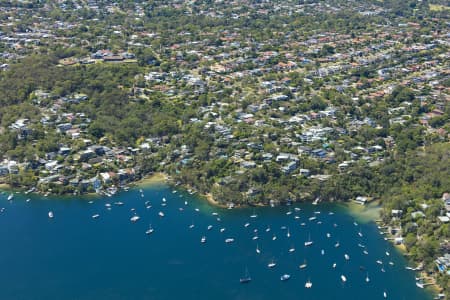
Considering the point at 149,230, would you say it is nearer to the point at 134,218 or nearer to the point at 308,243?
the point at 134,218

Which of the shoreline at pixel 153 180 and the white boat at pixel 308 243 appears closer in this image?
the white boat at pixel 308 243

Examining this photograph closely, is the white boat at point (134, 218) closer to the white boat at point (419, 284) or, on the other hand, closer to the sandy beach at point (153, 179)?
the sandy beach at point (153, 179)

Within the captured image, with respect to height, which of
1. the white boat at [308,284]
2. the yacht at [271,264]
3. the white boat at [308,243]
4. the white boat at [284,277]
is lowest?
the white boat at [308,284]

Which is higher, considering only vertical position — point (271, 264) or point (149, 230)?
point (271, 264)

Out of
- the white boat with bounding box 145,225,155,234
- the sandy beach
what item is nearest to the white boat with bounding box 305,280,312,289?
the white boat with bounding box 145,225,155,234

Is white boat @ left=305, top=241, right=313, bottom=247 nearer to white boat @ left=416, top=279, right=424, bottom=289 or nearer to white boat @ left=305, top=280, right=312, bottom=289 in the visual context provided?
white boat @ left=305, top=280, right=312, bottom=289

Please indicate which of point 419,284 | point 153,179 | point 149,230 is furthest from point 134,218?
point 419,284

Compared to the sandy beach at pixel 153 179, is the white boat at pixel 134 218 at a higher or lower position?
higher

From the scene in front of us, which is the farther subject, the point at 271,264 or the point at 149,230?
the point at 149,230

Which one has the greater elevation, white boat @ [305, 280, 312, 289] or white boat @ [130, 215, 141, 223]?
white boat @ [130, 215, 141, 223]

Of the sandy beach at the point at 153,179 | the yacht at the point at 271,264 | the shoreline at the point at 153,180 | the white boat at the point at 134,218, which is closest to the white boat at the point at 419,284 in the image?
the yacht at the point at 271,264

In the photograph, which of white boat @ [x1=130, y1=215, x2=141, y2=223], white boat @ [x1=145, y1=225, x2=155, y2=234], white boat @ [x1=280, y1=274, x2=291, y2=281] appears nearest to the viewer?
white boat @ [x1=280, y1=274, x2=291, y2=281]

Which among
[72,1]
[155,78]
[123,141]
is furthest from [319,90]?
[72,1]
